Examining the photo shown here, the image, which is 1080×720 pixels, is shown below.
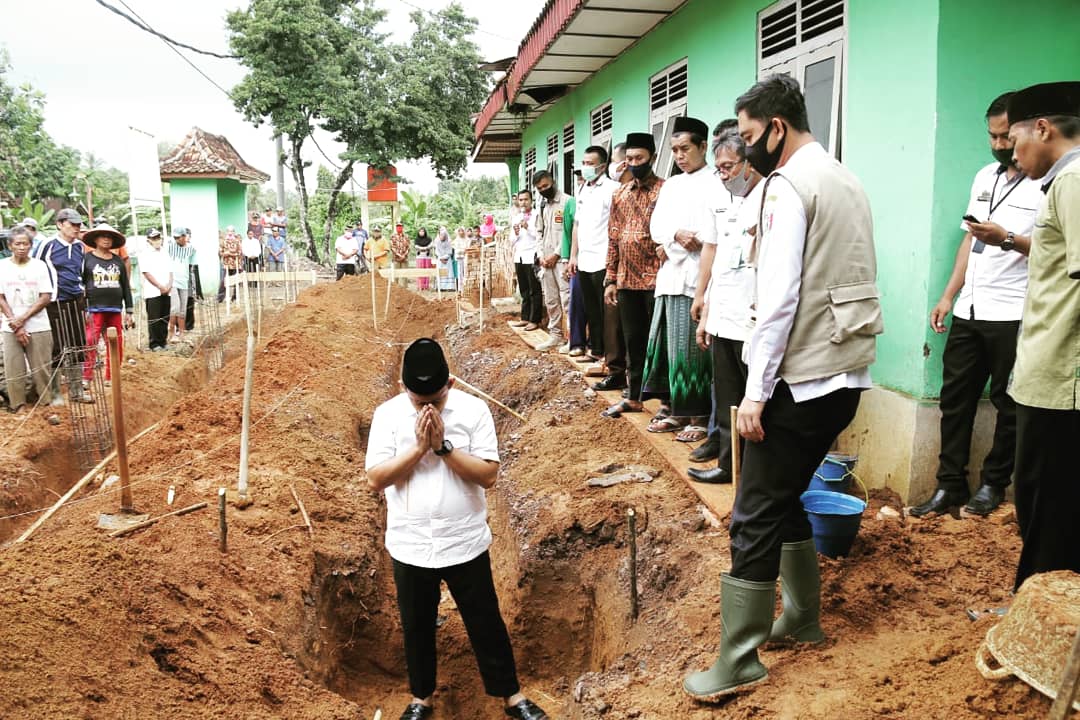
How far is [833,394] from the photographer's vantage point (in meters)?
2.59

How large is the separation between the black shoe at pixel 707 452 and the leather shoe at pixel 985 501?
1.43 meters

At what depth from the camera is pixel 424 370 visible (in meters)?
3.19

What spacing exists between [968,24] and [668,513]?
3.01m

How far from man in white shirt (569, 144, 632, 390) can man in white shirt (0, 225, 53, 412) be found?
213 inches

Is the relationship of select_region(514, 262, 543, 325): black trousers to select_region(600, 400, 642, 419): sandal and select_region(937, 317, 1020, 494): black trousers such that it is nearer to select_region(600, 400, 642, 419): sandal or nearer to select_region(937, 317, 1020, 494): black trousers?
select_region(600, 400, 642, 419): sandal

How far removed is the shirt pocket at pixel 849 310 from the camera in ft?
8.26

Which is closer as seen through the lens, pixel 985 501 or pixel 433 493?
pixel 433 493

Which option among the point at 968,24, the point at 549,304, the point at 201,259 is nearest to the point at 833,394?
the point at 968,24

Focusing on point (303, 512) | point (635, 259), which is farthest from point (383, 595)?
point (635, 259)

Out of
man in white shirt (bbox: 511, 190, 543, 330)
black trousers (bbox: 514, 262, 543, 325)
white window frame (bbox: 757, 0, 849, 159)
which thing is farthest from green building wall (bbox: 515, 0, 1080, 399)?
black trousers (bbox: 514, 262, 543, 325)

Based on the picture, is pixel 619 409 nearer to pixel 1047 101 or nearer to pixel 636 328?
pixel 636 328

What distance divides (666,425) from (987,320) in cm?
227

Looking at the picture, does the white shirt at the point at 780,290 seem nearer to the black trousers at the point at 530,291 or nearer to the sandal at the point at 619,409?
the sandal at the point at 619,409

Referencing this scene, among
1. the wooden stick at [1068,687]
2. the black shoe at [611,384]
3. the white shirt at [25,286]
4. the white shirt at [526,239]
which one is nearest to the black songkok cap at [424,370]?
the wooden stick at [1068,687]
